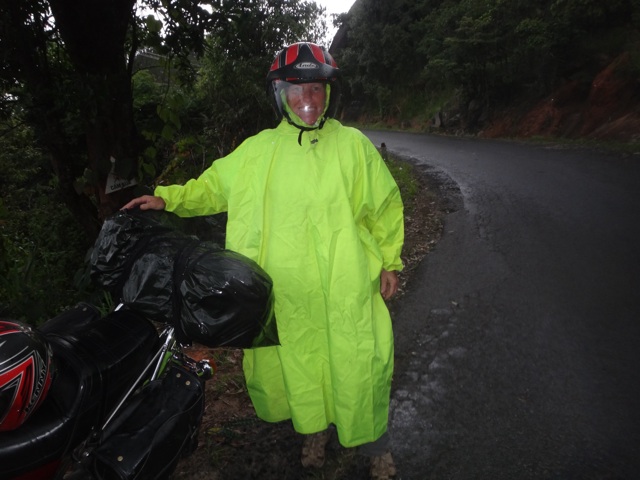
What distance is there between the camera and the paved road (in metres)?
2.41

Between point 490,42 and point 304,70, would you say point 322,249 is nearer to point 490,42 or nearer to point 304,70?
point 304,70

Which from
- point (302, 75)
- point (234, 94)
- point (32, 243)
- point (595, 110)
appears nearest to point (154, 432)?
point (302, 75)

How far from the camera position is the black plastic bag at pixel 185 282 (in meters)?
1.62

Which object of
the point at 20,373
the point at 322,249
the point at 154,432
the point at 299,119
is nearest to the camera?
the point at 20,373

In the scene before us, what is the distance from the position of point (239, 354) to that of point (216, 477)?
4.24 feet

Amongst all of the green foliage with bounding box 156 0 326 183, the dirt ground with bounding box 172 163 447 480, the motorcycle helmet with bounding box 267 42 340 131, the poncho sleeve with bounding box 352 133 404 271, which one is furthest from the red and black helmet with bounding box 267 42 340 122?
the green foliage with bounding box 156 0 326 183

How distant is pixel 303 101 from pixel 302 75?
0.40 feet

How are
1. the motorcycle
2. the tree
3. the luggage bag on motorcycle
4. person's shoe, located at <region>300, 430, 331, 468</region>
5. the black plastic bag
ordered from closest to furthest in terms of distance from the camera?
the motorcycle, the luggage bag on motorcycle, the black plastic bag, person's shoe, located at <region>300, 430, 331, 468</region>, the tree

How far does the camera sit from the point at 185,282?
1.63 metres

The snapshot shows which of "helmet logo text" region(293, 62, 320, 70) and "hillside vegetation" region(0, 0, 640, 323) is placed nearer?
"helmet logo text" region(293, 62, 320, 70)

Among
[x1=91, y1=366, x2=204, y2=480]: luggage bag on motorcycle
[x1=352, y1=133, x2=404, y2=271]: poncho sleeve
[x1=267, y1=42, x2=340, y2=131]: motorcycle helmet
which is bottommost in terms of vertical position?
[x1=91, y1=366, x2=204, y2=480]: luggage bag on motorcycle

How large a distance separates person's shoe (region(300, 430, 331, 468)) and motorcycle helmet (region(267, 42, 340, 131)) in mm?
1702

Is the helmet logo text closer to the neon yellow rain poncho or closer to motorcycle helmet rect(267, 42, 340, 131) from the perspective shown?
motorcycle helmet rect(267, 42, 340, 131)

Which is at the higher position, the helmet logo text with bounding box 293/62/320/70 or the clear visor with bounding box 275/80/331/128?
the helmet logo text with bounding box 293/62/320/70
